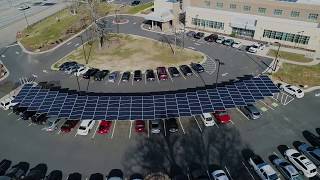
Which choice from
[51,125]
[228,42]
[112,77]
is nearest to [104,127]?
[51,125]

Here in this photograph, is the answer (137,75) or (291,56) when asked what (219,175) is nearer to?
(137,75)

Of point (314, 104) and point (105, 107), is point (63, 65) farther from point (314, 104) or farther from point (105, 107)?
point (314, 104)

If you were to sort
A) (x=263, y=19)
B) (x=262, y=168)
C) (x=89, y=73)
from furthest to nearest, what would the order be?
(x=263, y=19) < (x=89, y=73) < (x=262, y=168)

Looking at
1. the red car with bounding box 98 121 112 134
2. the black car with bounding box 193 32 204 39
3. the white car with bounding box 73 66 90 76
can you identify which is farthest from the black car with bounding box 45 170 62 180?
the black car with bounding box 193 32 204 39

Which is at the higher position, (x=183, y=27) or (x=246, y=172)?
(x=183, y=27)

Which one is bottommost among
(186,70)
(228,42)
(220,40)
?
(186,70)

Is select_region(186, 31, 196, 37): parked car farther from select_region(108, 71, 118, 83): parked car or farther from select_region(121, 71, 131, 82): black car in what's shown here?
select_region(108, 71, 118, 83): parked car

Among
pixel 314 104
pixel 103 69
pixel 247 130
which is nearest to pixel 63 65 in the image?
pixel 103 69
